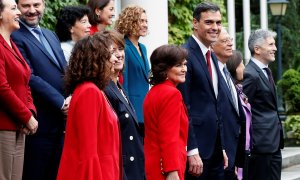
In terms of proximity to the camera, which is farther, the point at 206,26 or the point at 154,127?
the point at 206,26

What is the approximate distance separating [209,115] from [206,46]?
68 cm

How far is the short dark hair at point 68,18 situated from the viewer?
29.1 feet

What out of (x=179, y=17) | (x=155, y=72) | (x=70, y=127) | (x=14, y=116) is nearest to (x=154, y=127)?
(x=155, y=72)

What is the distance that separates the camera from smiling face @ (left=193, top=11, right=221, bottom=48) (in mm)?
9133

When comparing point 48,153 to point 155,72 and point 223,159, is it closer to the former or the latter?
point 155,72

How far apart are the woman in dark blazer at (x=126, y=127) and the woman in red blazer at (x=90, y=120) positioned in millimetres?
489

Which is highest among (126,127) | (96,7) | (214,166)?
(96,7)

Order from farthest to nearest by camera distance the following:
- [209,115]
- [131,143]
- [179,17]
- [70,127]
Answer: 1. [179,17]
2. [209,115]
3. [131,143]
4. [70,127]

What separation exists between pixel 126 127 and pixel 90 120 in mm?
911

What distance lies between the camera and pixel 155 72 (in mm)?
8211

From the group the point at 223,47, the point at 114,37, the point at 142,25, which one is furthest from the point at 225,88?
the point at 114,37

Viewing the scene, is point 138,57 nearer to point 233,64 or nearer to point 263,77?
point 233,64

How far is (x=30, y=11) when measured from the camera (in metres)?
8.39

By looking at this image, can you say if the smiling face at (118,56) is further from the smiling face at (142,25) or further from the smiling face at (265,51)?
the smiling face at (265,51)
